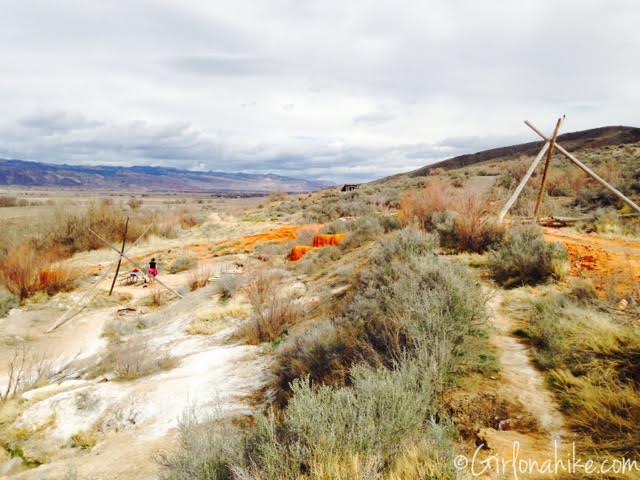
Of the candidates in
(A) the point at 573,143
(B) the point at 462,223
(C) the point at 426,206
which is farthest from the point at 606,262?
(A) the point at 573,143

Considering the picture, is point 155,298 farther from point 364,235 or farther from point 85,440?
point 85,440

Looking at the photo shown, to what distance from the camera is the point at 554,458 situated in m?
2.77

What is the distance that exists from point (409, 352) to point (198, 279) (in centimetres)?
1073

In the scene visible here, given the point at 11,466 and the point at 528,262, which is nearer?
the point at 11,466

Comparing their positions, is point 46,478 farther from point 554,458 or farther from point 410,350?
point 554,458

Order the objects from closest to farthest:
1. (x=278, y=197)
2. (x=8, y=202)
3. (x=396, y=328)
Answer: (x=396, y=328)
(x=278, y=197)
(x=8, y=202)

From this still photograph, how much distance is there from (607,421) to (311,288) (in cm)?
691

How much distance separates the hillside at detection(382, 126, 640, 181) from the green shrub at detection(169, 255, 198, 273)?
43208 mm

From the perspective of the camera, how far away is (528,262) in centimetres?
670

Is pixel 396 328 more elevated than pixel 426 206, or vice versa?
pixel 426 206

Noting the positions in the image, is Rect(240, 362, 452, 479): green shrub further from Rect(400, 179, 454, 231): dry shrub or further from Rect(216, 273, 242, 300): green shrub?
Rect(216, 273, 242, 300): green shrub

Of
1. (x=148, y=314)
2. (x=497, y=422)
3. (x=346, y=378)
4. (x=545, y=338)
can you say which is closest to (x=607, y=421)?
(x=497, y=422)

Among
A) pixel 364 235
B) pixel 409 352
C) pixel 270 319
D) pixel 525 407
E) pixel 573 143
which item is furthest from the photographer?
pixel 573 143

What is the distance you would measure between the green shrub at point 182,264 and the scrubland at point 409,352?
5.37 metres
